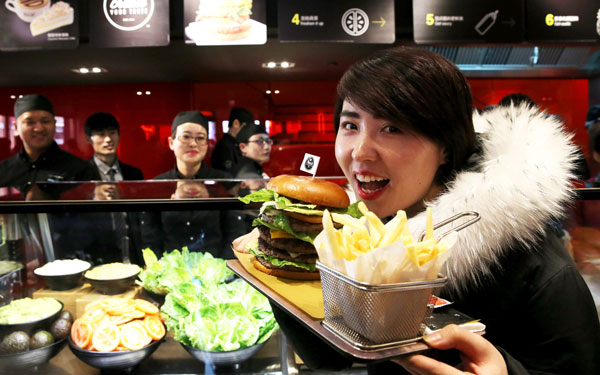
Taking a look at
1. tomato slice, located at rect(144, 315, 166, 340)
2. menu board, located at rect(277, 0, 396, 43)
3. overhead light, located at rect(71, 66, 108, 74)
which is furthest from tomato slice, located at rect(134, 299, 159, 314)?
overhead light, located at rect(71, 66, 108, 74)

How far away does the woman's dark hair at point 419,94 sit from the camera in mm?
1304

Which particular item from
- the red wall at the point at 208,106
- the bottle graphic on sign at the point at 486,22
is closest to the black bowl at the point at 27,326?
the bottle graphic on sign at the point at 486,22

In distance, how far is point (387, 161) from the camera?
1.33 m

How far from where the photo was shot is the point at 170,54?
247 inches

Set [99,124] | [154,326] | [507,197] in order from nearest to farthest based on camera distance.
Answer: [507,197] → [154,326] → [99,124]

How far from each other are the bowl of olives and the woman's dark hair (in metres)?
1.94

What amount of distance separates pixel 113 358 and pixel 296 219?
1131 millimetres

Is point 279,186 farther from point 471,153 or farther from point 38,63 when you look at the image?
point 38,63

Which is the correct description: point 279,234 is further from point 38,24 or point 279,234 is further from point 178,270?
point 38,24

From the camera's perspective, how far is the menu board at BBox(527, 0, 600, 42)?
4508 mm

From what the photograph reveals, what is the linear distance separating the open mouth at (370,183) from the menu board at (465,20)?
3.56 metres

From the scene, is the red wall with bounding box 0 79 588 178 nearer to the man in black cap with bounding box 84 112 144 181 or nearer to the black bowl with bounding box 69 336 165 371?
the man in black cap with bounding box 84 112 144 181

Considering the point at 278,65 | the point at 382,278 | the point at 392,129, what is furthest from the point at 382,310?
the point at 278,65

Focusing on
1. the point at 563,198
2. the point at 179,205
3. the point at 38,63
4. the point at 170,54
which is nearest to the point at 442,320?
the point at 563,198
